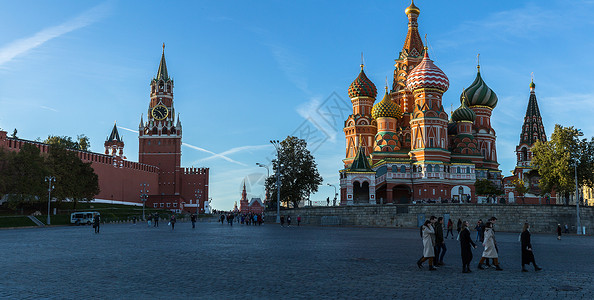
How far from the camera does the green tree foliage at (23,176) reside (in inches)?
2025

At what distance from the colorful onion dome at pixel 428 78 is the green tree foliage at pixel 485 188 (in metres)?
12.1

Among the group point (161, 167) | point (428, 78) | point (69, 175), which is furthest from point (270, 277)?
point (161, 167)

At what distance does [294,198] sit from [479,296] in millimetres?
51491

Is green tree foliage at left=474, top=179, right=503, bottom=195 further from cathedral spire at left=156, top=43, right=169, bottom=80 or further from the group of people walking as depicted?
cathedral spire at left=156, top=43, right=169, bottom=80

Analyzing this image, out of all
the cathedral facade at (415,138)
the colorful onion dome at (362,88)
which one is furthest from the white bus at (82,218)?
the colorful onion dome at (362,88)

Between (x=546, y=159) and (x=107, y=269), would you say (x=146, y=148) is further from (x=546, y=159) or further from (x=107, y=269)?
(x=107, y=269)

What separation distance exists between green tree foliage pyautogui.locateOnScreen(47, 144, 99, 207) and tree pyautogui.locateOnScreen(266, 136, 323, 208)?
70.5 ft

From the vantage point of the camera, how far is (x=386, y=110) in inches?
2655

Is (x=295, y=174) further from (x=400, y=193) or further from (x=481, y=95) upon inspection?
(x=481, y=95)

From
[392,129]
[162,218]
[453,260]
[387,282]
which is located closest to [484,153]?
[392,129]

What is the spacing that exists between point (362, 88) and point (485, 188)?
70.3 feet

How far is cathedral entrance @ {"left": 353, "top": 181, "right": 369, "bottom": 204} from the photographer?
61.0 m

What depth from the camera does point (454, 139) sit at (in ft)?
227

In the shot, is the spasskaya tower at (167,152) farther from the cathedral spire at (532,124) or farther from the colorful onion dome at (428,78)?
the cathedral spire at (532,124)
